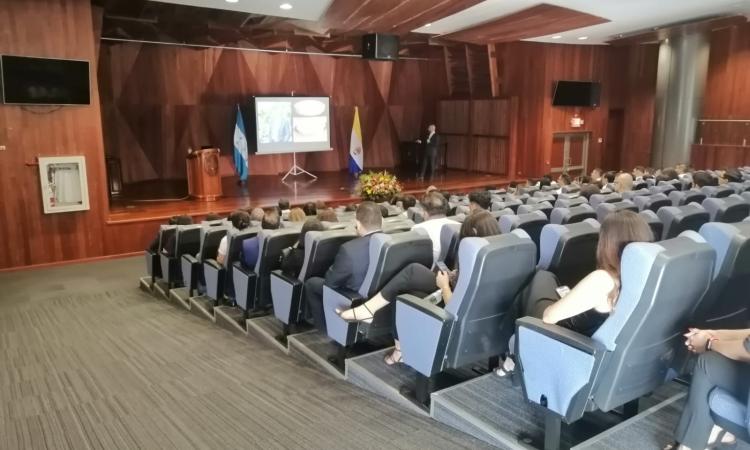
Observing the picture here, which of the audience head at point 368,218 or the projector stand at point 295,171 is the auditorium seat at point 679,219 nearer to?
the audience head at point 368,218

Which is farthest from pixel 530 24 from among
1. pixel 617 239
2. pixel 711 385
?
pixel 711 385

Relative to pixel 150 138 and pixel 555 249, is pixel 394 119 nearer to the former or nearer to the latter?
pixel 150 138

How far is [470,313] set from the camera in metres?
2.46

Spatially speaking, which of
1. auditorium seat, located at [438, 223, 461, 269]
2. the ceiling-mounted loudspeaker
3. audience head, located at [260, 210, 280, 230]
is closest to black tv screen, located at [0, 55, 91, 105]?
audience head, located at [260, 210, 280, 230]

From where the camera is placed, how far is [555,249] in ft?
8.91

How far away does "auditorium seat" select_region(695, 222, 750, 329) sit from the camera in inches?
90.7

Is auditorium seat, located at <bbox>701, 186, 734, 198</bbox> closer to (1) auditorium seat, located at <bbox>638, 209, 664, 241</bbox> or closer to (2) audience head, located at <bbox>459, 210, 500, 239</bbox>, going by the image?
(1) auditorium seat, located at <bbox>638, 209, 664, 241</bbox>

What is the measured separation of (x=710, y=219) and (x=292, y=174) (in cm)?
1008

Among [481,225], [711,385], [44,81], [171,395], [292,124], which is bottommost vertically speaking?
[171,395]

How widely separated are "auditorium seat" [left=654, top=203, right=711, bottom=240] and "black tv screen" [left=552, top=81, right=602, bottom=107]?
8.93 meters

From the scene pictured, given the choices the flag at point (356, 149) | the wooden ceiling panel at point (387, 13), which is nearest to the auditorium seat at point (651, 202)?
the wooden ceiling panel at point (387, 13)

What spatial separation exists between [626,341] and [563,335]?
0.74ft

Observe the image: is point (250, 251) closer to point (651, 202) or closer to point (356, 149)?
point (651, 202)

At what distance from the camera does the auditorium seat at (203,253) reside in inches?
189
